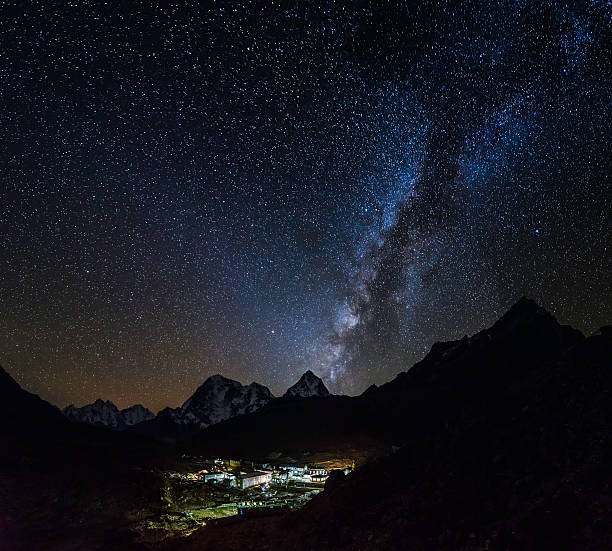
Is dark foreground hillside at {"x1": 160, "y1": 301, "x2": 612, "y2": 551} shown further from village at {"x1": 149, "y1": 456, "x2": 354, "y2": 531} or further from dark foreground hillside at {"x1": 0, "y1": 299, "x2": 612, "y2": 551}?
village at {"x1": 149, "y1": 456, "x2": 354, "y2": 531}

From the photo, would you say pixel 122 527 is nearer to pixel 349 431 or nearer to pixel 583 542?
pixel 583 542

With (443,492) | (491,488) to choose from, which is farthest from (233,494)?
(491,488)

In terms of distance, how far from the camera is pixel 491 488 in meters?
21.6

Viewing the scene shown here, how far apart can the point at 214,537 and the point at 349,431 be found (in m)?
129

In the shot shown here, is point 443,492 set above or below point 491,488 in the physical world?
above

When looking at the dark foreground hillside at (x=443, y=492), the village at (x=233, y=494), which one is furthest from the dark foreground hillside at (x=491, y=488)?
the village at (x=233, y=494)

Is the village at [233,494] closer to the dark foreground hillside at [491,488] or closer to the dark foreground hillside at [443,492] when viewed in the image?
the dark foreground hillside at [443,492]

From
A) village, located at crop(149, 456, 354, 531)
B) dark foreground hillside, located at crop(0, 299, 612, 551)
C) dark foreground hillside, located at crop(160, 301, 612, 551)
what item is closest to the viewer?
dark foreground hillside, located at crop(160, 301, 612, 551)

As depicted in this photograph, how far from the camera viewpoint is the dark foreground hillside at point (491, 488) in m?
17.1

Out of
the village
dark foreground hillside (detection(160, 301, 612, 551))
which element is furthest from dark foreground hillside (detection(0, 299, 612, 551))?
the village

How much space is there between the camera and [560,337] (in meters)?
177

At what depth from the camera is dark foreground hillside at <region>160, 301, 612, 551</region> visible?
17109mm

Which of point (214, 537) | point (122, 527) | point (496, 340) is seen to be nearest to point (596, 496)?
point (214, 537)

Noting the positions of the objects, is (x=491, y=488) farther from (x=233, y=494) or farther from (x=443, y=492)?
(x=233, y=494)
